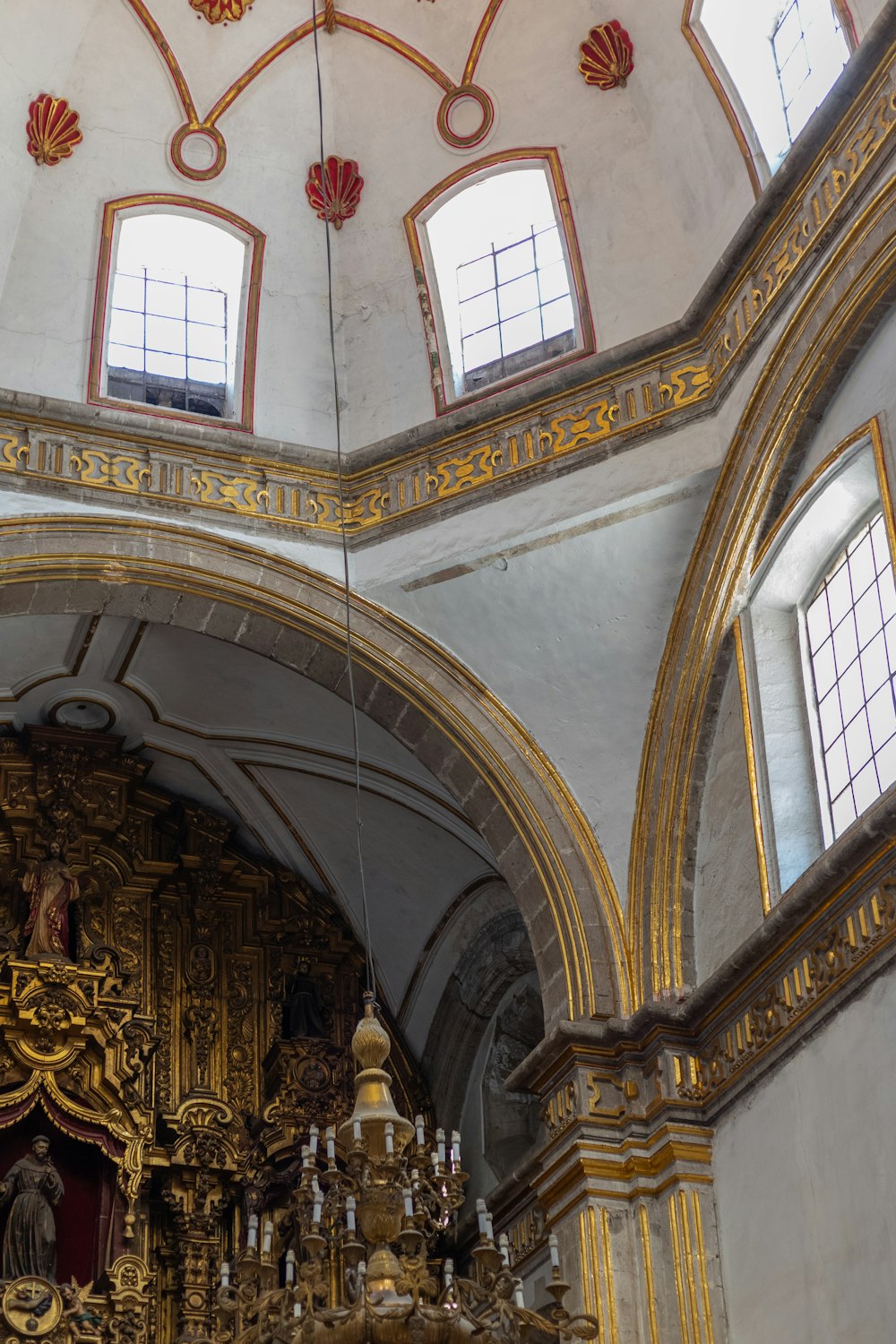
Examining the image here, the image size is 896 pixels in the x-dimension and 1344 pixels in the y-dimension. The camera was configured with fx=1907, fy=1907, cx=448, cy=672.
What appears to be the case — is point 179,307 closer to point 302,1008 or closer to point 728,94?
point 728,94

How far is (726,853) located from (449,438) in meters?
3.37

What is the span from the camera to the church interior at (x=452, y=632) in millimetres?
10312

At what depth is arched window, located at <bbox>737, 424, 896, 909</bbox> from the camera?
9.98 meters

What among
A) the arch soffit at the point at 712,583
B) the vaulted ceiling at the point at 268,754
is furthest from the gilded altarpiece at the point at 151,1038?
the arch soffit at the point at 712,583

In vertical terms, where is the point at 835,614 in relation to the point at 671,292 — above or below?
below

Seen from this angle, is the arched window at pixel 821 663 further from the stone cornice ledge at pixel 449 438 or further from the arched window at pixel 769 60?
the arched window at pixel 769 60

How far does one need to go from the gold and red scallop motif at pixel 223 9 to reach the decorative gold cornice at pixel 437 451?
3.04 metres

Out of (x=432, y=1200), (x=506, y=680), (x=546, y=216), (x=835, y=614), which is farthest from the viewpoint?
(x=546, y=216)

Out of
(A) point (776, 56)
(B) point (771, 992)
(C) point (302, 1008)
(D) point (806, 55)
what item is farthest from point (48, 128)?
(B) point (771, 992)

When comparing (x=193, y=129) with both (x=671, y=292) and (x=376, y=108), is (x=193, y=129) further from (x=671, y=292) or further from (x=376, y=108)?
(x=671, y=292)

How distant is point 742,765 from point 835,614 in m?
1.02

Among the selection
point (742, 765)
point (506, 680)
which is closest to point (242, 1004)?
point (506, 680)

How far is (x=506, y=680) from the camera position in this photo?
12.1 m

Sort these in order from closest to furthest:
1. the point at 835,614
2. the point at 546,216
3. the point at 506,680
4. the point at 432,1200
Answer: the point at 432,1200 → the point at 835,614 → the point at 506,680 → the point at 546,216
